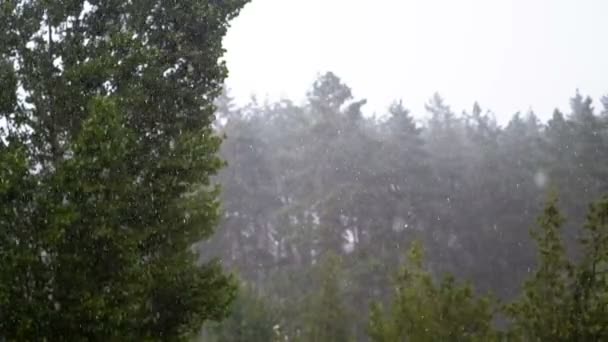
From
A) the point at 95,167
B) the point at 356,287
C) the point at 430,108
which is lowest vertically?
the point at 95,167

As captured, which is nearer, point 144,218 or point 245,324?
point 144,218

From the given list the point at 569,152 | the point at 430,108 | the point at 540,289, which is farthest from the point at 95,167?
the point at 430,108

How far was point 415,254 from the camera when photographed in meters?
12.7

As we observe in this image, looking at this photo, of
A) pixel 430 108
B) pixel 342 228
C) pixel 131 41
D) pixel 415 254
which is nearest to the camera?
pixel 131 41

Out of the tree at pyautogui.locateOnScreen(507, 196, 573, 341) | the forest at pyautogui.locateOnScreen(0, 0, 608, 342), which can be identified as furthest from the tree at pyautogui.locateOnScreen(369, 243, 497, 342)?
the tree at pyautogui.locateOnScreen(507, 196, 573, 341)

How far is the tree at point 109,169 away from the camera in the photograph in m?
9.05

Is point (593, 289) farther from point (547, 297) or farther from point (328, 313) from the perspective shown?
point (328, 313)

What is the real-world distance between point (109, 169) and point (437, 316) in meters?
6.65

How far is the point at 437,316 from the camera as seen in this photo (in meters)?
11.7

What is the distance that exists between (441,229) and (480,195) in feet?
12.9

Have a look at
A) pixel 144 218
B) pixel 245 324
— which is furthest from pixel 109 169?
pixel 245 324

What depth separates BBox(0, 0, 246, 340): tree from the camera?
905cm

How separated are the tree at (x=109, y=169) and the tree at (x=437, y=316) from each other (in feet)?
11.2

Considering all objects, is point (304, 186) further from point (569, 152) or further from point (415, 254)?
point (415, 254)
